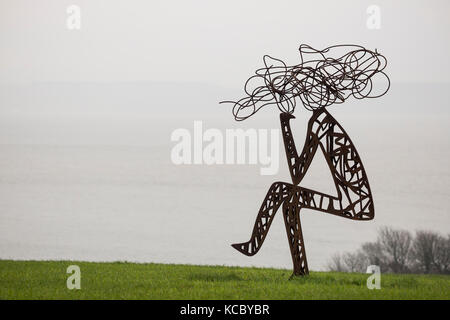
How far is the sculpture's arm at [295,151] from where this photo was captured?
907 cm

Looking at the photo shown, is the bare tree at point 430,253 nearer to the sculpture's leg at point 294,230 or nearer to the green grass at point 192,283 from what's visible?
the green grass at point 192,283

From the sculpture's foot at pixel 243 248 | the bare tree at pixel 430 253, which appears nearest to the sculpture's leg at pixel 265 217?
the sculpture's foot at pixel 243 248

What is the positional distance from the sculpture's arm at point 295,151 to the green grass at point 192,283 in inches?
54.2

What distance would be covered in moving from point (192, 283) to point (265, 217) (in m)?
1.28

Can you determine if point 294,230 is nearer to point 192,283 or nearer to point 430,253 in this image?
point 192,283

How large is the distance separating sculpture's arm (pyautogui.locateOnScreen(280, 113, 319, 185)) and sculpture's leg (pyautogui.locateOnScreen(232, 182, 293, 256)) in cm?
22

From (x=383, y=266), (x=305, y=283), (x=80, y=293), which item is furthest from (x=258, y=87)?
(x=383, y=266)

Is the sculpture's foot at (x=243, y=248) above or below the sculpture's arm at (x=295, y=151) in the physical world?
below

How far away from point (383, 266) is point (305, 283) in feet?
10.5

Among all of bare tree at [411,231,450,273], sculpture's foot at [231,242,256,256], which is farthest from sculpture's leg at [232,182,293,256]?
bare tree at [411,231,450,273]

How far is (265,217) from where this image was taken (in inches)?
371

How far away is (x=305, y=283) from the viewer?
9.05 meters

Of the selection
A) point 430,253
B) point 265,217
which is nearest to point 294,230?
point 265,217
